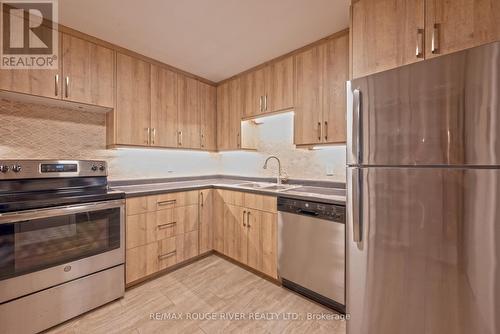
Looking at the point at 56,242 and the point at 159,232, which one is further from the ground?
the point at 56,242

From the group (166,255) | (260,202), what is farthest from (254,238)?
(166,255)

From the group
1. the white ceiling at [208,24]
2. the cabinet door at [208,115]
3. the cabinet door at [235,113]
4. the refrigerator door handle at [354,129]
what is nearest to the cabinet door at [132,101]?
the white ceiling at [208,24]

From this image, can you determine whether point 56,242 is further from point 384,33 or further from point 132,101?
point 384,33

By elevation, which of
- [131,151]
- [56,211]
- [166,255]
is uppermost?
[131,151]

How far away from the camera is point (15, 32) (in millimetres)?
1634

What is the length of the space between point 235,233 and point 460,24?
2.44 metres

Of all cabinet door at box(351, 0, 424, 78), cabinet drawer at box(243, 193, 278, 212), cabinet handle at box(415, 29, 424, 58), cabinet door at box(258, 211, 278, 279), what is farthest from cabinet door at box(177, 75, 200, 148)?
cabinet handle at box(415, 29, 424, 58)

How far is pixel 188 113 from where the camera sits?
9.30 feet

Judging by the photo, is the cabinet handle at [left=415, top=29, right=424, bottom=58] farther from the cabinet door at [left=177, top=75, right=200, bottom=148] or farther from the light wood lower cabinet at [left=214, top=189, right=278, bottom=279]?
the cabinet door at [left=177, top=75, right=200, bottom=148]

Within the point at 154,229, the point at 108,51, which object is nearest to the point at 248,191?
the point at 154,229

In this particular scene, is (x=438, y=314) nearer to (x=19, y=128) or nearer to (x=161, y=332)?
(x=161, y=332)

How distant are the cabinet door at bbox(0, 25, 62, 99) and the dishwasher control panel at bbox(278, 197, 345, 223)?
2190 millimetres

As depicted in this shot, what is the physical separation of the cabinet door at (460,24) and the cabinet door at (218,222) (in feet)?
7.53

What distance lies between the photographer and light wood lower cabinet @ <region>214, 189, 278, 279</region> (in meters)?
2.19
